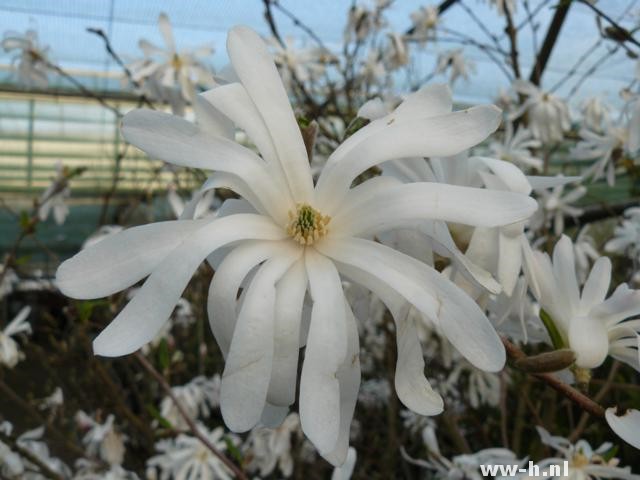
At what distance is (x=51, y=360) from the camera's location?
169 centimetres

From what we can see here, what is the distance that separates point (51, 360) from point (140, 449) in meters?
0.51

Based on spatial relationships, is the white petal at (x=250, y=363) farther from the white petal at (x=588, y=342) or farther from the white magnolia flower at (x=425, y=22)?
the white magnolia flower at (x=425, y=22)

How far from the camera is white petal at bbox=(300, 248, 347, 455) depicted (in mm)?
362

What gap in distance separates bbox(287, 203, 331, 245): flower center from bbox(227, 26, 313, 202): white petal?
21 mm

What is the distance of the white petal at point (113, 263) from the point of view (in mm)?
385

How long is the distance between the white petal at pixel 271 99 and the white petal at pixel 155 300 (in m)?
0.08

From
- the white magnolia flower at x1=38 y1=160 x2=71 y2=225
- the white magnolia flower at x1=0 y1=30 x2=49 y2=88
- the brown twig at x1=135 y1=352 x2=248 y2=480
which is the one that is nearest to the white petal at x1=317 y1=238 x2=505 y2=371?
the brown twig at x1=135 y1=352 x2=248 y2=480

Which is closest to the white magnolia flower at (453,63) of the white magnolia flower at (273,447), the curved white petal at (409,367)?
the white magnolia flower at (273,447)

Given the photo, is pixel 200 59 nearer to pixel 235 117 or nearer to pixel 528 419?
pixel 235 117

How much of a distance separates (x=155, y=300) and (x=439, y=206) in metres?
0.18

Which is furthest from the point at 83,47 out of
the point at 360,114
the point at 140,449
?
the point at 360,114

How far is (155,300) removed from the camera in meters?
0.38

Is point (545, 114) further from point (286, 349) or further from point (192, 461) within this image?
point (286, 349)

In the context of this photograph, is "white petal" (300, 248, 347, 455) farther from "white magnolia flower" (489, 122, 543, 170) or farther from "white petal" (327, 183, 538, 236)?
"white magnolia flower" (489, 122, 543, 170)
